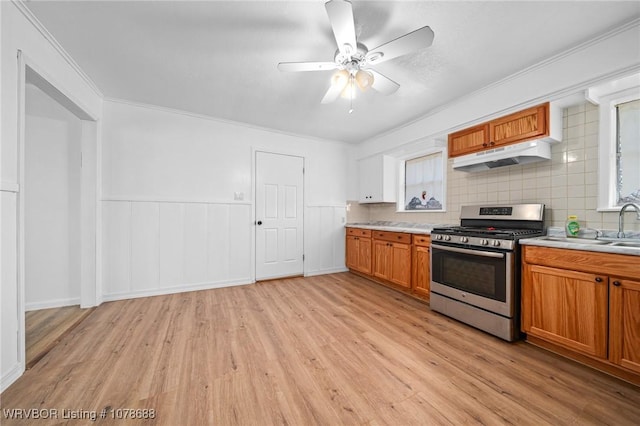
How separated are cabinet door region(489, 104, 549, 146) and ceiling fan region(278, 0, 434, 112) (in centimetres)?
126

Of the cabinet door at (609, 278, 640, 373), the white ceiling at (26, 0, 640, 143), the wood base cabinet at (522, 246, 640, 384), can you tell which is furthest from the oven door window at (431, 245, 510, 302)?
the white ceiling at (26, 0, 640, 143)

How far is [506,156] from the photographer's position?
97.0 inches

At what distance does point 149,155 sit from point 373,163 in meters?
3.47

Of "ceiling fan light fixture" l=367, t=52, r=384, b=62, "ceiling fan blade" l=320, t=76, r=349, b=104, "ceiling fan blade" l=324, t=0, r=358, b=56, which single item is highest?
"ceiling fan blade" l=324, t=0, r=358, b=56

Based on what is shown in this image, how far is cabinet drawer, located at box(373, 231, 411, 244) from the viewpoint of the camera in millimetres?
3324

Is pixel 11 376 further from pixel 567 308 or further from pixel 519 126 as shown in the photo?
pixel 519 126

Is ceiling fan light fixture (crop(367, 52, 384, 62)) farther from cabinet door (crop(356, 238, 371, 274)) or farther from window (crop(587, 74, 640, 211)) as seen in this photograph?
cabinet door (crop(356, 238, 371, 274))

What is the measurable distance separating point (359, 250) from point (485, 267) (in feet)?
7.11

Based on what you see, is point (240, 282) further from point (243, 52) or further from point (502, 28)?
point (502, 28)

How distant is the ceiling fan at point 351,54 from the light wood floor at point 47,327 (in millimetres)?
2910

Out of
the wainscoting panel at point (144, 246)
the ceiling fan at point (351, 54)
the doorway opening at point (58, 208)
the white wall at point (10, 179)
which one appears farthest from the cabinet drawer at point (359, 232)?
the white wall at point (10, 179)

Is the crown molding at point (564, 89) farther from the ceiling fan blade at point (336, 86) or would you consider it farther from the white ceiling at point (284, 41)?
the ceiling fan blade at point (336, 86)

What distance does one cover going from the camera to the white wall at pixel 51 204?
275 cm

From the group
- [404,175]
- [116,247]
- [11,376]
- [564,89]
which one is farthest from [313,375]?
[404,175]
